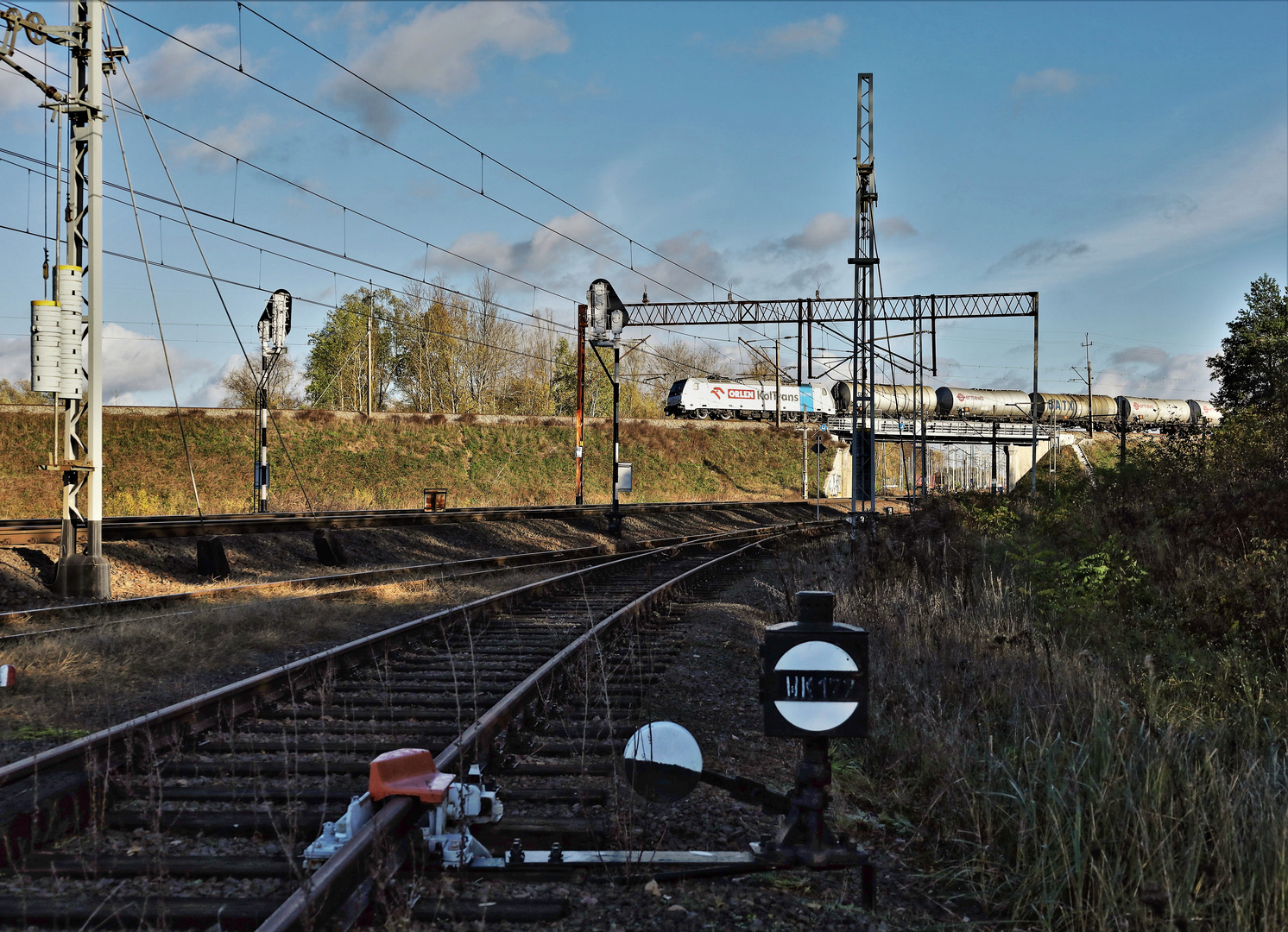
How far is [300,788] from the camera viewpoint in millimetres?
4184

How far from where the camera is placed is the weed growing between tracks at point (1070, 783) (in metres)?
3.04

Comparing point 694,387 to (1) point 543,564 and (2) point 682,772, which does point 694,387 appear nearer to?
(1) point 543,564

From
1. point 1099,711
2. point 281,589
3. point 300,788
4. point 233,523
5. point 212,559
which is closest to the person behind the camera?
point 300,788

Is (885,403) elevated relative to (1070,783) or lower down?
elevated

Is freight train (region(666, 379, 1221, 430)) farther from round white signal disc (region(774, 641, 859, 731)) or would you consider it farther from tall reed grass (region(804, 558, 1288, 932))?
round white signal disc (region(774, 641, 859, 731))

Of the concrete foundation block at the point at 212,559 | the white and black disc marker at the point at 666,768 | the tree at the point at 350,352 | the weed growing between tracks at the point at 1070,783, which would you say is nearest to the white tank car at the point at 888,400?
the tree at the point at 350,352

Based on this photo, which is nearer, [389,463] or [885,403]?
[389,463]

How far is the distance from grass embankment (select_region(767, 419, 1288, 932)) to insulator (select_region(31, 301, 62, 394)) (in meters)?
9.36

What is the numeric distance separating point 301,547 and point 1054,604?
485 inches

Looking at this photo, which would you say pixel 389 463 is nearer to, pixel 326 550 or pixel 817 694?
pixel 326 550

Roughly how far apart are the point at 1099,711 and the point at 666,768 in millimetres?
2603

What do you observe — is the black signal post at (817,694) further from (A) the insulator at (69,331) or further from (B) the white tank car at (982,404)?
(B) the white tank car at (982,404)

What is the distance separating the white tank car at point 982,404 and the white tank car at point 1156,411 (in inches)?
324

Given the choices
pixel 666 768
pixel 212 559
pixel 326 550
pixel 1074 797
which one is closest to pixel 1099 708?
pixel 1074 797
